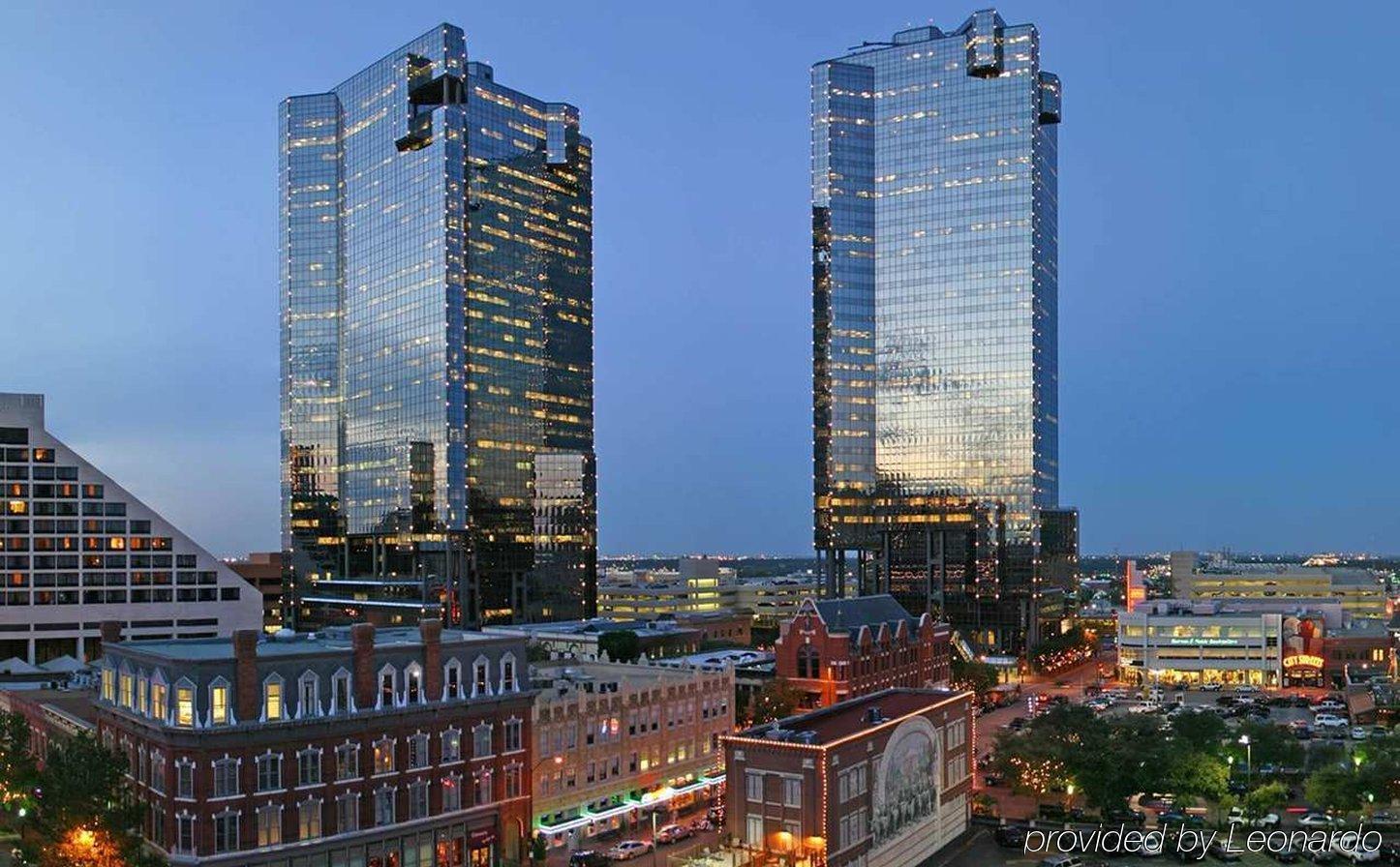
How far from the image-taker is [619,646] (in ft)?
533

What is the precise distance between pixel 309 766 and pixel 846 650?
276 feet

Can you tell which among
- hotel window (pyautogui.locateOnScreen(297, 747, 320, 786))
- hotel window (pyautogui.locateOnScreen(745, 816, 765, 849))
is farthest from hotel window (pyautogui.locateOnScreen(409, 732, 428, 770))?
hotel window (pyautogui.locateOnScreen(745, 816, 765, 849))

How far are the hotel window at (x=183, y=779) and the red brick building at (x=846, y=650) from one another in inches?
3407

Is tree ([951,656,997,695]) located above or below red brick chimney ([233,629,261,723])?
below

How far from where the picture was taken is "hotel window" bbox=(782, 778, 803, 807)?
7988 centimetres

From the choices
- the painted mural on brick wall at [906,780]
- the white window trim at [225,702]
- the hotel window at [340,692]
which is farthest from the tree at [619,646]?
the white window trim at [225,702]

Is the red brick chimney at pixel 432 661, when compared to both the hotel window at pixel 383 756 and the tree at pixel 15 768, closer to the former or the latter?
the hotel window at pixel 383 756

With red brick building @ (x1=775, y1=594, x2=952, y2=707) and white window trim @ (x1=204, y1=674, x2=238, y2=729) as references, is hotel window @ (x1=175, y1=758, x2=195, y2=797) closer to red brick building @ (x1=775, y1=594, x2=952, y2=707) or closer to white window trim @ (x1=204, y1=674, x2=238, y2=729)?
white window trim @ (x1=204, y1=674, x2=238, y2=729)

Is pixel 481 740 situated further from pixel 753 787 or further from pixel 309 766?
pixel 753 787

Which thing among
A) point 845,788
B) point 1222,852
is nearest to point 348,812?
point 845,788

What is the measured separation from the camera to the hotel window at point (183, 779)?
236ft

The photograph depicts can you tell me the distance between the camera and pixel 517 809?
87.6 m

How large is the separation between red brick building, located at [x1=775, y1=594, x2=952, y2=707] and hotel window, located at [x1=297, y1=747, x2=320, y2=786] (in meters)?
80.3

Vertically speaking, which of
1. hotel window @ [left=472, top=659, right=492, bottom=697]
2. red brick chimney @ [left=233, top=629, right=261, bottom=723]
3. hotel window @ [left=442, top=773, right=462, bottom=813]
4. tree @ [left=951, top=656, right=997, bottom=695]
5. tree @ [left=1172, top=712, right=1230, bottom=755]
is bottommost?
tree @ [left=951, top=656, right=997, bottom=695]
